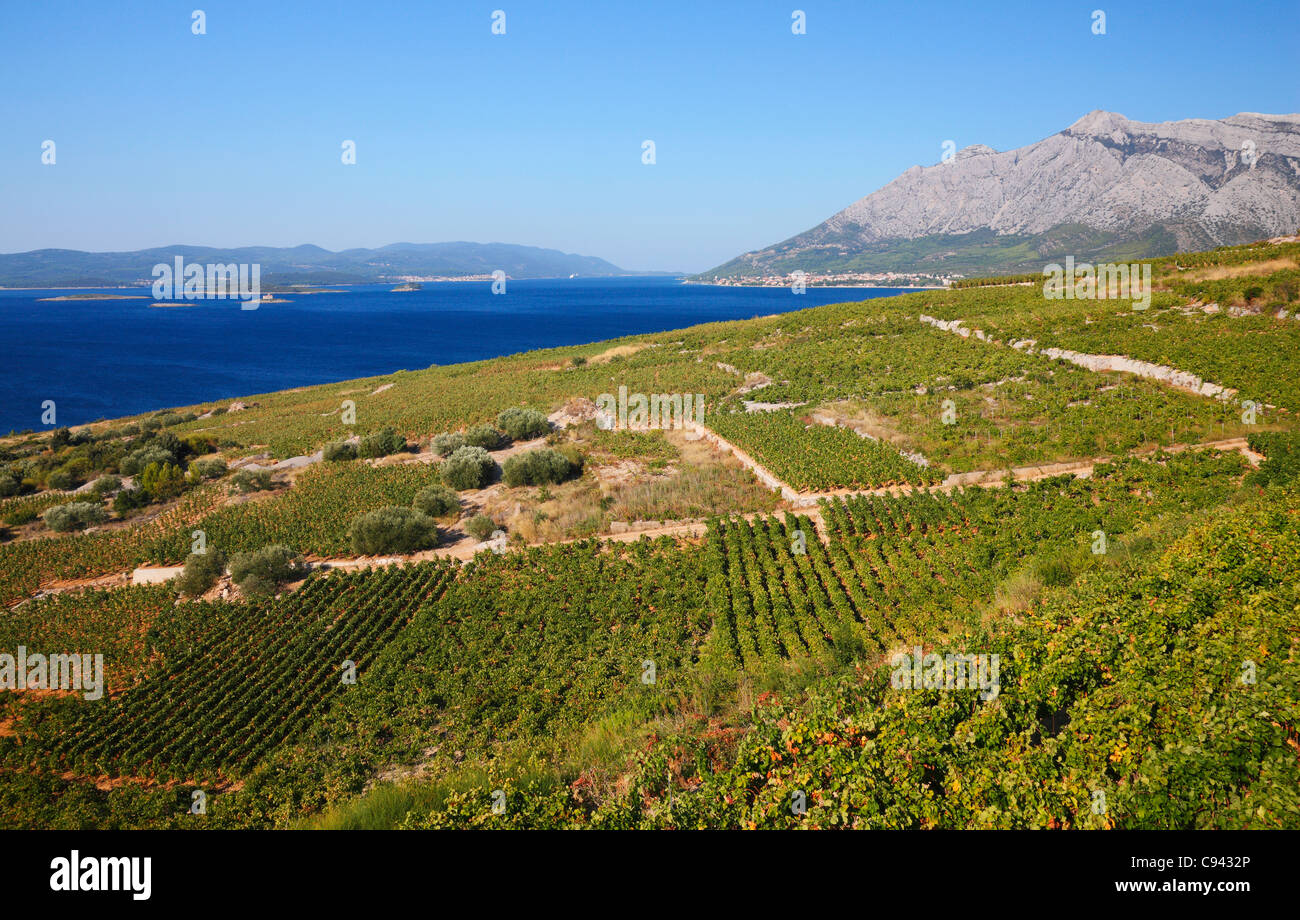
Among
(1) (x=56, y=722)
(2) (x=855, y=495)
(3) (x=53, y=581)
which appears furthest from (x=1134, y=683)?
(3) (x=53, y=581)

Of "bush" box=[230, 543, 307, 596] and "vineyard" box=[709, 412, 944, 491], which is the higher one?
"vineyard" box=[709, 412, 944, 491]

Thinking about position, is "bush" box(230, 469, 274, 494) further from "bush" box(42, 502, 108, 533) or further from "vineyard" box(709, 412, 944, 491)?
"vineyard" box(709, 412, 944, 491)

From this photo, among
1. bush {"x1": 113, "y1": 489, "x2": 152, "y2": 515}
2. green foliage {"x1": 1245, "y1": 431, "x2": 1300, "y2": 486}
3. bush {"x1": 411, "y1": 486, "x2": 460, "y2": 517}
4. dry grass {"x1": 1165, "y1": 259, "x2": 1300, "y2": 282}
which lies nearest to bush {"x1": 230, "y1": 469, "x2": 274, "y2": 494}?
bush {"x1": 113, "y1": 489, "x2": 152, "y2": 515}

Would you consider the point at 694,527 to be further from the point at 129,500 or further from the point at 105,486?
the point at 105,486

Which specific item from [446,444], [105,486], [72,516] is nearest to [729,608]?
[446,444]

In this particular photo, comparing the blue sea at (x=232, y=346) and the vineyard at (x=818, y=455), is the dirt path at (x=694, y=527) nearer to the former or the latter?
the vineyard at (x=818, y=455)
